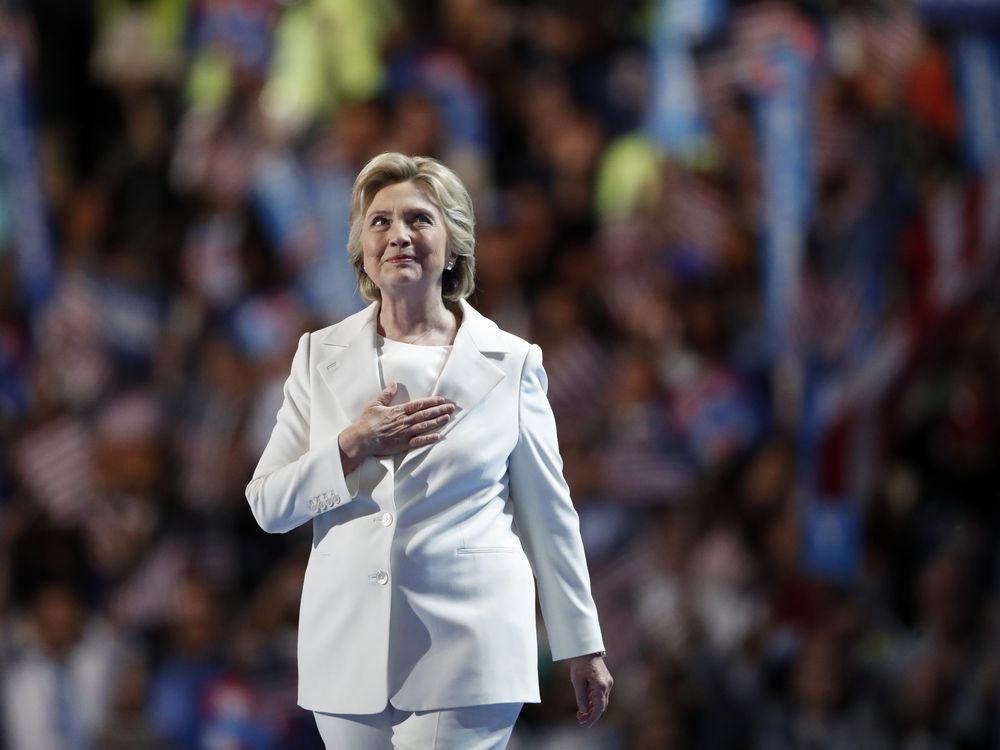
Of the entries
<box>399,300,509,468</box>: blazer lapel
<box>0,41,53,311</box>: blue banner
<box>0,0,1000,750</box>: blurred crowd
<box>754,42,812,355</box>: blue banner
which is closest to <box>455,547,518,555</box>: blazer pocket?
<box>399,300,509,468</box>: blazer lapel

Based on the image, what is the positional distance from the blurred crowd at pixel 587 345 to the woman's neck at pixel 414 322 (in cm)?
302

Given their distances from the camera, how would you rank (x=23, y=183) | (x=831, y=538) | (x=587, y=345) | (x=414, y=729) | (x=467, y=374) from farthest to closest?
(x=23, y=183) < (x=587, y=345) < (x=831, y=538) < (x=467, y=374) < (x=414, y=729)

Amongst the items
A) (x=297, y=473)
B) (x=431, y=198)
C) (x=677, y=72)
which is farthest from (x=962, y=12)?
(x=297, y=473)

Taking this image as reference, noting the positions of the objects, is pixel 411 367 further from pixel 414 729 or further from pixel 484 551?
pixel 414 729

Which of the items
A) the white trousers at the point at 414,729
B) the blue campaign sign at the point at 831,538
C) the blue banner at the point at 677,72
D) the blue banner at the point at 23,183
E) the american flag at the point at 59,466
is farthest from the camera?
the blue banner at the point at 23,183

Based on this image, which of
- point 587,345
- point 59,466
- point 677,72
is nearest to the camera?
point 587,345

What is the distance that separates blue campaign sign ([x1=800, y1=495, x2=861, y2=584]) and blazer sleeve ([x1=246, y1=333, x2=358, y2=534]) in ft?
11.8

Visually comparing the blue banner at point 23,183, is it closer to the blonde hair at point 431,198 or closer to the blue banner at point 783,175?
the blue banner at point 783,175

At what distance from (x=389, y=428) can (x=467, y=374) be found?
0.62 feet

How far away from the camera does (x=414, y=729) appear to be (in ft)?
7.77

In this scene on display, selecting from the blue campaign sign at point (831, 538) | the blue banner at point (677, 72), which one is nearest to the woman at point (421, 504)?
the blue campaign sign at point (831, 538)

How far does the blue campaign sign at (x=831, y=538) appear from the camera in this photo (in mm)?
5730

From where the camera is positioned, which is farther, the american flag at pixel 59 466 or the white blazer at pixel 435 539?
the american flag at pixel 59 466

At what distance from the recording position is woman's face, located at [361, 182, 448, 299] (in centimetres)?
247
